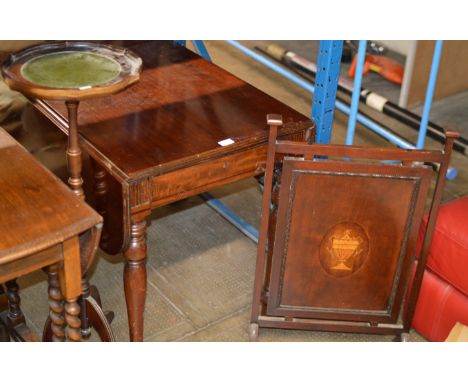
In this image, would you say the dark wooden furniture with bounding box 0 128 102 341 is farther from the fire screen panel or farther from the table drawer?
the fire screen panel

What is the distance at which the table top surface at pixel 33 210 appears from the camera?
4.91 feet

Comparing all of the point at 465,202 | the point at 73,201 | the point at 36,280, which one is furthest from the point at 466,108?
the point at 73,201

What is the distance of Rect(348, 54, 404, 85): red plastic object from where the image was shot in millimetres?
4312

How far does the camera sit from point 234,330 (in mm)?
2469

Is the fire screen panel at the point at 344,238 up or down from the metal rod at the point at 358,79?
down

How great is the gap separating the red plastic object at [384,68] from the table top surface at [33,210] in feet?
9.62

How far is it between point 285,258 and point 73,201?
0.79 m

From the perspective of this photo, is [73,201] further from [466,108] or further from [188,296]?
[466,108]

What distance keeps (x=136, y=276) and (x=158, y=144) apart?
373mm

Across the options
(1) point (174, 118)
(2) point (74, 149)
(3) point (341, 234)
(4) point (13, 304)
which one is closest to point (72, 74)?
(2) point (74, 149)

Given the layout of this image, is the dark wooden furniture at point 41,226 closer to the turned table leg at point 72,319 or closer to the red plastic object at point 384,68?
the turned table leg at point 72,319

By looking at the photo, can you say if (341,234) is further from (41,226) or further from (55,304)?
(41,226)

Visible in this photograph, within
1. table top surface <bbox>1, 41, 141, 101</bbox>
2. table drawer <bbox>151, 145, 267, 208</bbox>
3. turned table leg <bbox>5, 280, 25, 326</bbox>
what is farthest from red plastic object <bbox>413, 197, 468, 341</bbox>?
turned table leg <bbox>5, 280, 25, 326</bbox>

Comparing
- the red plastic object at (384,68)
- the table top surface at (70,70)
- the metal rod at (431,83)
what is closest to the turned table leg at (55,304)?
the table top surface at (70,70)
